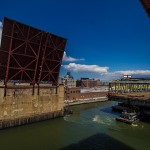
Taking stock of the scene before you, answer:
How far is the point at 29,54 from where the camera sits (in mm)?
41625

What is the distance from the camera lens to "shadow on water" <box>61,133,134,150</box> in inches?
1088

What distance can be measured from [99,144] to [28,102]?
1929 cm

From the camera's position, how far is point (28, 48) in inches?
1614

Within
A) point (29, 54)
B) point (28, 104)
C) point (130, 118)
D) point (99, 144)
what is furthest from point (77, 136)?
point (29, 54)

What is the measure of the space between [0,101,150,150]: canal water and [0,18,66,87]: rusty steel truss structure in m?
10.0

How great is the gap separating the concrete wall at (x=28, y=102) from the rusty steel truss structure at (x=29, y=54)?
246cm

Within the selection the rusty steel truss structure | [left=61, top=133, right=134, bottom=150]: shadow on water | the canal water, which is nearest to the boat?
the canal water

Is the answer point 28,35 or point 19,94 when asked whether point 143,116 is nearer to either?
point 19,94

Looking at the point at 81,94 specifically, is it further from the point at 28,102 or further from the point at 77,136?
the point at 77,136

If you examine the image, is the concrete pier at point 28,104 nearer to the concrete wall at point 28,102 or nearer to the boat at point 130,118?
the concrete wall at point 28,102

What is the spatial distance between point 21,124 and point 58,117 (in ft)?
35.0

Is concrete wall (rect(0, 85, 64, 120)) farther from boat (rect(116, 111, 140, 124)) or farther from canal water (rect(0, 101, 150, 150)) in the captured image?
boat (rect(116, 111, 140, 124))

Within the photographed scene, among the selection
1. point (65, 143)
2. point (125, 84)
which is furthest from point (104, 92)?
point (65, 143)

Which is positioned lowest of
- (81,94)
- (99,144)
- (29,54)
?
(99,144)
